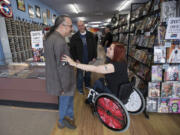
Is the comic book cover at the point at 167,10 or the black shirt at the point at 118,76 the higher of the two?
the comic book cover at the point at 167,10

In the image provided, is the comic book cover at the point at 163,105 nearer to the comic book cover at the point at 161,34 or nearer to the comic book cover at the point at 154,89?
the comic book cover at the point at 154,89

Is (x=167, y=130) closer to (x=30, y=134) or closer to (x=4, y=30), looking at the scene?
(x=30, y=134)

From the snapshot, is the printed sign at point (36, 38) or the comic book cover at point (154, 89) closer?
the comic book cover at point (154, 89)

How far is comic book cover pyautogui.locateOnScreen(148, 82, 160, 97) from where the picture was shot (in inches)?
72.0

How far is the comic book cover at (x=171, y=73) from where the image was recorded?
1746 mm

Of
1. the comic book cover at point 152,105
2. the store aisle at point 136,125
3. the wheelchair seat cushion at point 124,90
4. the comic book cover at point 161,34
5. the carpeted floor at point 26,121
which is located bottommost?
the store aisle at point 136,125

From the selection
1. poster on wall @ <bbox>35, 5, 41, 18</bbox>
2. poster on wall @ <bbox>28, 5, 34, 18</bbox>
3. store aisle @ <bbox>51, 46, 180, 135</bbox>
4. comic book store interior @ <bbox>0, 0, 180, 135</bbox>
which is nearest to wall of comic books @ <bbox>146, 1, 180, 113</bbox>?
comic book store interior @ <bbox>0, 0, 180, 135</bbox>

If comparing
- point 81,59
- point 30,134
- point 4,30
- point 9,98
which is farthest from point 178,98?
point 4,30

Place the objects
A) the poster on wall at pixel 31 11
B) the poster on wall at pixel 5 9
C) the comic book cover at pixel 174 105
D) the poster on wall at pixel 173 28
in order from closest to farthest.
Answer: the poster on wall at pixel 173 28 → the comic book cover at pixel 174 105 → the poster on wall at pixel 5 9 → the poster on wall at pixel 31 11

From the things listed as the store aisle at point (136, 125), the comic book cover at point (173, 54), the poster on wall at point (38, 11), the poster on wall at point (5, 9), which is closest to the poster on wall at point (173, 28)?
the comic book cover at point (173, 54)

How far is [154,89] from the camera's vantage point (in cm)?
184

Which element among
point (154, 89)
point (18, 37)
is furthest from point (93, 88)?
point (18, 37)

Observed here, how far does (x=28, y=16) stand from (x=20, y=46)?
1.54 metres

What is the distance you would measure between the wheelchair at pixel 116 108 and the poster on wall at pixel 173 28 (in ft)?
2.83
